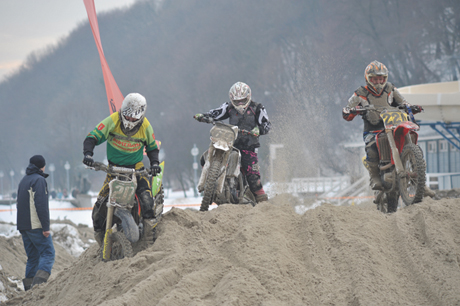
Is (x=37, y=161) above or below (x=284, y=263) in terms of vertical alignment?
above

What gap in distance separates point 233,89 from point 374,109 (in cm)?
225

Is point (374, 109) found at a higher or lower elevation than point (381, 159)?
higher

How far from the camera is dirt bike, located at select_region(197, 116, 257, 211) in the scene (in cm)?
679

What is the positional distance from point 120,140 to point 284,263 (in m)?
2.42

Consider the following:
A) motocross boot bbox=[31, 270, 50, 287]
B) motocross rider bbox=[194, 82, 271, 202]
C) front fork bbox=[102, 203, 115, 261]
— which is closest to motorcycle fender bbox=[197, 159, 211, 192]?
motocross rider bbox=[194, 82, 271, 202]

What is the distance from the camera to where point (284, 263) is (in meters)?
4.08

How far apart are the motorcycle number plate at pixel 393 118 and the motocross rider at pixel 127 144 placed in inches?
129

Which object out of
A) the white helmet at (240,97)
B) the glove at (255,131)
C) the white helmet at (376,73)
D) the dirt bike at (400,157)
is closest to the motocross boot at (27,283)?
the glove at (255,131)

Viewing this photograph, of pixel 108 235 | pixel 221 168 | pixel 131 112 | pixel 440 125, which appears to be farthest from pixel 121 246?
pixel 440 125

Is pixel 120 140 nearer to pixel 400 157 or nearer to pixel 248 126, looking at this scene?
pixel 248 126

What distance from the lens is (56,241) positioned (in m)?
9.95

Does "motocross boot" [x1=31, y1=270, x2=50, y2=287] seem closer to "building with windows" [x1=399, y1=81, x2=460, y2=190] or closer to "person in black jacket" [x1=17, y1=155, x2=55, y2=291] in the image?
"person in black jacket" [x1=17, y1=155, x2=55, y2=291]

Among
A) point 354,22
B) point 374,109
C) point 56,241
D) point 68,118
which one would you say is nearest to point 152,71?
point 68,118

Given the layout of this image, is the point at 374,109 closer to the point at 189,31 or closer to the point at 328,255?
the point at 328,255
